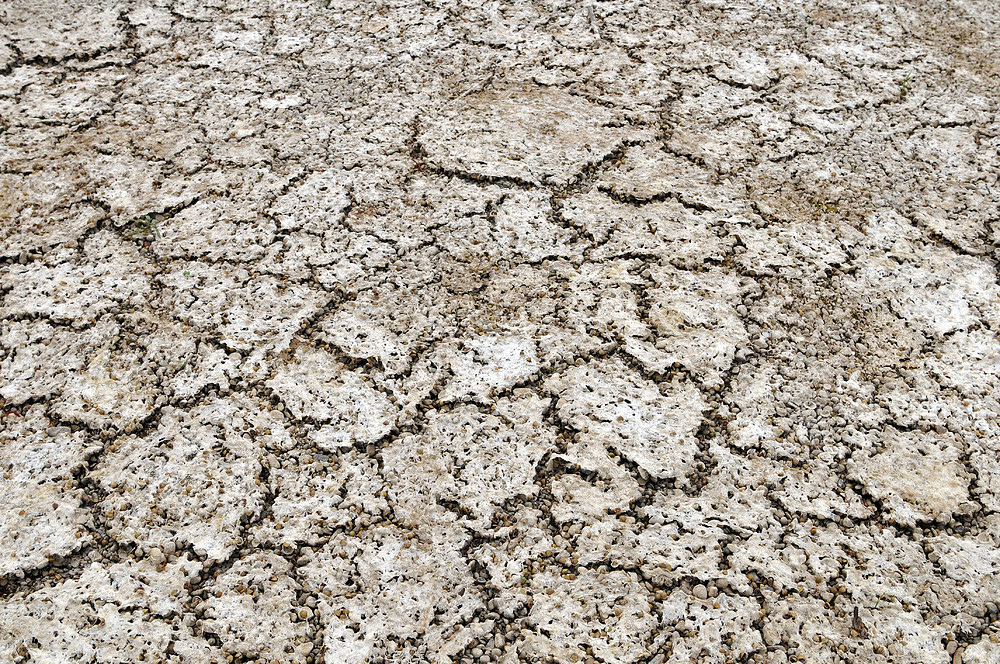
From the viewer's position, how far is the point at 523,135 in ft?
6.20

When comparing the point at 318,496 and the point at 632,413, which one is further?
the point at 632,413

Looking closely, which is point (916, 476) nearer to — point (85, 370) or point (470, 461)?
point (470, 461)

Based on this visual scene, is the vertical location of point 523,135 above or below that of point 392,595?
above

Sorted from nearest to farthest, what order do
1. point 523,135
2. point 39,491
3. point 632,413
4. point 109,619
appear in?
point 109,619, point 39,491, point 632,413, point 523,135

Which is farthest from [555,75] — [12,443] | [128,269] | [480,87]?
[12,443]

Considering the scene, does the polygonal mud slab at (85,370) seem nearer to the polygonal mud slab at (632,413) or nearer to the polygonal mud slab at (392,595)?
the polygonal mud slab at (392,595)

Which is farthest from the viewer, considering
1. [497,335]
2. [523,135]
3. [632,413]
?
[523,135]

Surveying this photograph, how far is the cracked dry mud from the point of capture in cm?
117

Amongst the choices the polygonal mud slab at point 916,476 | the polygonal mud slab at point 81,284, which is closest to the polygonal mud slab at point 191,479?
the polygonal mud slab at point 81,284

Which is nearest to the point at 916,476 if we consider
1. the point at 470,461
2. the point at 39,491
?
the point at 470,461

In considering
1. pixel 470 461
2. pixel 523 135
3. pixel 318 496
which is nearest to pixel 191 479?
pixel 318 496

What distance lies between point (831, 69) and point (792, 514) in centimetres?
129

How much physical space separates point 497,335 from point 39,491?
768mm

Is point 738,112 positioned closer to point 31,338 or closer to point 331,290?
point 331,290
